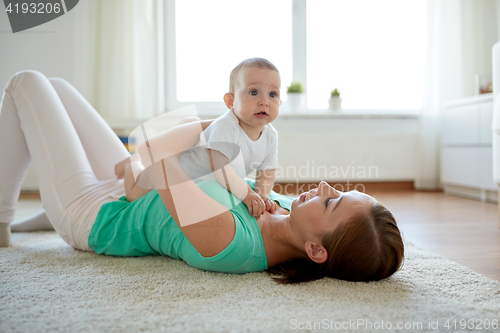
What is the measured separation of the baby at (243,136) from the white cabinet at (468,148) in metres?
2.19

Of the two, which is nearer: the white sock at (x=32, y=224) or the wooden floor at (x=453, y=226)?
the wooden floor at (x=453, y=226)

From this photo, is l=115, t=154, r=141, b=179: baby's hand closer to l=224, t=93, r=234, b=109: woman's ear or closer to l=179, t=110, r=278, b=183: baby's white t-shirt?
l=179, t=110, r=278, b=183: baby's white t-shirt

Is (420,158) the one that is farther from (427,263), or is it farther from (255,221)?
(255,221)

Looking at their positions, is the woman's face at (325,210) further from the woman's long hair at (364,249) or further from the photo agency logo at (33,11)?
the photo agency logo at (33,11)

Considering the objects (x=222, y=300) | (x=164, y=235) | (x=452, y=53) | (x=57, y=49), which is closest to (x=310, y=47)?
(x=452, y=53)

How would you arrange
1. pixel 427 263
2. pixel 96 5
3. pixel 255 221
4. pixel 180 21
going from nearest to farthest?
pixel 255 221, pixel 427 263, pixel 96 5, pixel 180 21

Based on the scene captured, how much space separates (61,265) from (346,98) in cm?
334

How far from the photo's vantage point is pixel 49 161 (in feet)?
3.89

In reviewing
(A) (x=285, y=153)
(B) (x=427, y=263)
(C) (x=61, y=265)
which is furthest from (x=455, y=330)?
(A) (x=285, y=153)

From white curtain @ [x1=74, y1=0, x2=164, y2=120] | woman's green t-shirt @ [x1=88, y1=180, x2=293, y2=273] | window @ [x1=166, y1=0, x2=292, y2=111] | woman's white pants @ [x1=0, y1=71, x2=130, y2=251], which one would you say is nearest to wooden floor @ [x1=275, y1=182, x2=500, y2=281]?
woman's green t-shirt @ [x1=88, y1=180, x2=293, y2=273]

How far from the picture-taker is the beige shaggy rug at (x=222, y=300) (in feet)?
2.22

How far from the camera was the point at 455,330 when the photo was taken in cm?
67

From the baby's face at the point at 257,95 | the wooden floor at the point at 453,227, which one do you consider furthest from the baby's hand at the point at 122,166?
the wooden floor at the point at 453,227

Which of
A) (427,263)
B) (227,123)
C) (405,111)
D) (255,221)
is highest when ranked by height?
(405,111)
